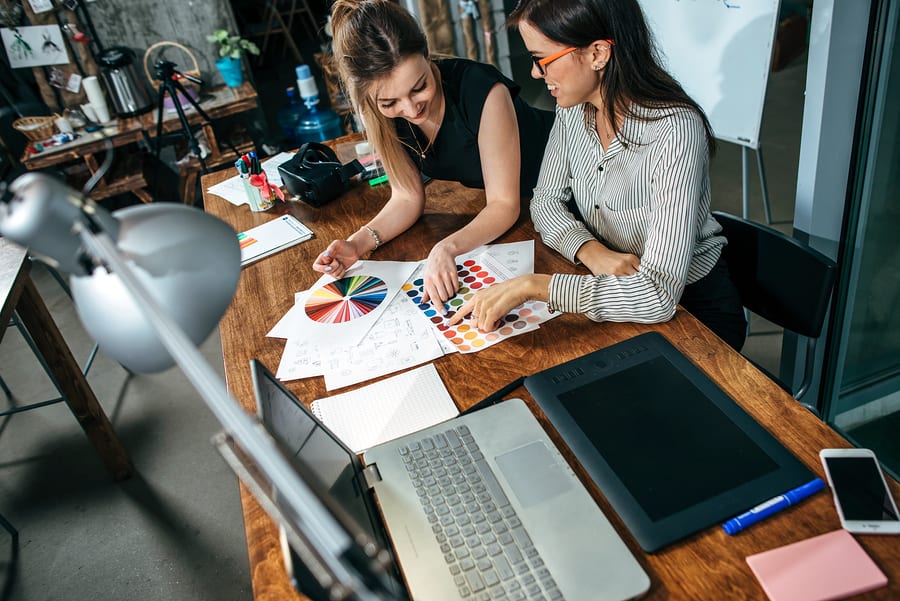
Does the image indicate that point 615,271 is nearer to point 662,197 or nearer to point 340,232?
point 662,197

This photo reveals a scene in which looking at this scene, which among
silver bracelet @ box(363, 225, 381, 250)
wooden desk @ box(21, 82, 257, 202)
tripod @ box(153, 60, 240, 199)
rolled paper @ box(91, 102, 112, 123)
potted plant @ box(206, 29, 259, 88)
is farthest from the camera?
potted plant @ box(206, 29, 259, 88)

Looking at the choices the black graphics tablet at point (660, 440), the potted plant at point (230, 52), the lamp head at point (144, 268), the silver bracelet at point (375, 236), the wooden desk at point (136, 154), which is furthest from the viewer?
the potted plant at point (230, 52)

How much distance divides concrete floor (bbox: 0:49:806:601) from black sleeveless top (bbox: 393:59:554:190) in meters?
1.18

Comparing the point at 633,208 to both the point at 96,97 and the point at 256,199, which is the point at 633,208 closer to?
the point at 256,199

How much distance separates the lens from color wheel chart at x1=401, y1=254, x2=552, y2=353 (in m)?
1.18

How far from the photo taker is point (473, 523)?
0.81 meters

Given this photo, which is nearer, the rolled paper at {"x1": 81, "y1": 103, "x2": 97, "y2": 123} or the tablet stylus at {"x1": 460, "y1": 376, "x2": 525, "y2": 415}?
the tablet stylus at {"x1": 460, "y1": 376, "x2": 525, "y2": 415}

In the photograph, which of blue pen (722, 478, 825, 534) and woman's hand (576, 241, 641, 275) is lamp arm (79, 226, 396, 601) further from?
woman's hand (576, 241, 641, 275)

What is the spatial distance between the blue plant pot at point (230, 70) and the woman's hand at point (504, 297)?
9.67ft

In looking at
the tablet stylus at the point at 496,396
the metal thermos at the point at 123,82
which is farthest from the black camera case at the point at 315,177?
the metal thermos at the point at 123,82

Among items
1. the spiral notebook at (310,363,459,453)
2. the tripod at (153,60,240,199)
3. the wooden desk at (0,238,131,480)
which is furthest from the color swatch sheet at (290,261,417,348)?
the tripod at (153,60,240,199)

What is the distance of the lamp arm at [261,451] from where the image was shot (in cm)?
36

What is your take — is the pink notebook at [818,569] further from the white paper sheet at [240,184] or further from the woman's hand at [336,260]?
the white paper sheet at [240,184]

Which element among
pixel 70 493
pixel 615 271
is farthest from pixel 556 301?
pixel 70 493
